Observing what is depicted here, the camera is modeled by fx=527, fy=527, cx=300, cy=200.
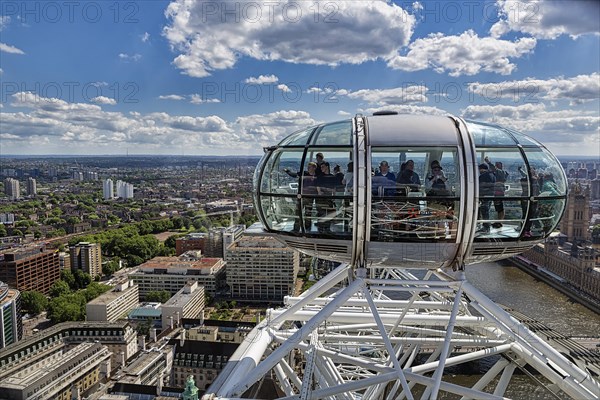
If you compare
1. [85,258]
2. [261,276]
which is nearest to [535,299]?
[261,276]

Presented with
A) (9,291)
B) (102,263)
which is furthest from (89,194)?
(9,291)

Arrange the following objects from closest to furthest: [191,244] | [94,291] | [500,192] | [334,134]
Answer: [500,192] → [334,134] → [94,291] → [191,244]

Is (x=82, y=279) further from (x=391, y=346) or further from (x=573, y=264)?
(x=391, y=346)

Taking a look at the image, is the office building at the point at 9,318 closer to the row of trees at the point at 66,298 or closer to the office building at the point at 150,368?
the row of trees at the point at 66,298

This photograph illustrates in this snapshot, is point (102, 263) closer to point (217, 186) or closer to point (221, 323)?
point (221, 323)

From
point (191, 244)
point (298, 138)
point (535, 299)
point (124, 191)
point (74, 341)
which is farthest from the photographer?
point (124, 191)

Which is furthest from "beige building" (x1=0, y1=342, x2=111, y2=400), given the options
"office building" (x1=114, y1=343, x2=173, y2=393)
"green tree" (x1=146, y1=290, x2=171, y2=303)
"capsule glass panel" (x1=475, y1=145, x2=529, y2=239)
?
"capsule glass panel" (x1=475, y1=145, x2=529, y2=239)
